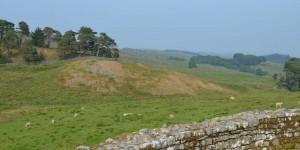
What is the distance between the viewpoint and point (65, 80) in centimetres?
5850

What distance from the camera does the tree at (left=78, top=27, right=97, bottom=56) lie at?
→ 92688 mm

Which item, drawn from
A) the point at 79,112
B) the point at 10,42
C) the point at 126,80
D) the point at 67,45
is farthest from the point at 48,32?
the point at 79,112

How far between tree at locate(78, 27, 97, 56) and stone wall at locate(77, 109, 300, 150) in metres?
85.5

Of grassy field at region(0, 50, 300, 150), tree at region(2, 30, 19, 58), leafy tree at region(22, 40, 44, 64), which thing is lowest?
grassy field at region(0, 50, 300, 150)

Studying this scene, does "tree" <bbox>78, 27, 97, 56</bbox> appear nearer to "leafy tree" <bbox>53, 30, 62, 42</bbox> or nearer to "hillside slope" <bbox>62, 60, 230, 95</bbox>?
"leafy tree" <bbox>53, 30, 62, 42</bbox>

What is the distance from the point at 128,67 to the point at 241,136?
58.3 metres

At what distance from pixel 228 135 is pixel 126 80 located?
51.5 meters

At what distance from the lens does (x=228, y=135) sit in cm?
984

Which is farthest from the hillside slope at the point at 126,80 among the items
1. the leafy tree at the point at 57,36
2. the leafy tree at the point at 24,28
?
the leafy tree at the point at 24,28

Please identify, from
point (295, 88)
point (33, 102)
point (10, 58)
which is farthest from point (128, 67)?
point (295, 88)

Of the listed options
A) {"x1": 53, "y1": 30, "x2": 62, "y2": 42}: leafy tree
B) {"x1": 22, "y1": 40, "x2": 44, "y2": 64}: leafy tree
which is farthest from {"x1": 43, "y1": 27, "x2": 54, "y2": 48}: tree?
{"x1": 22, "y1": 40, "x2": 44, "y2": 64}: leafy tree

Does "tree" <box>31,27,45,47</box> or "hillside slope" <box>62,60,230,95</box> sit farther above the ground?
"tree" <box>31,27,45,47</box>

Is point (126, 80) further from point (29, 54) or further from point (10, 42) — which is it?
point (10, 42)

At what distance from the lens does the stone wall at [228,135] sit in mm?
8523
